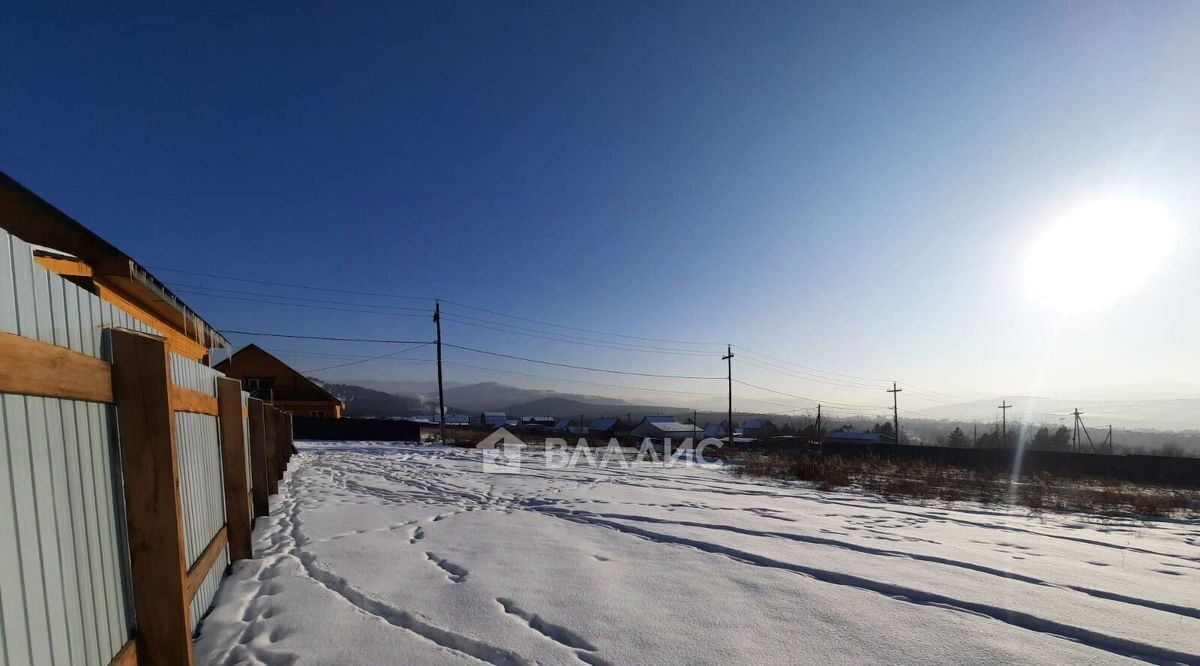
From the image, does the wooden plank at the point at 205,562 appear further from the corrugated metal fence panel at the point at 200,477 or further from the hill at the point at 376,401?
the hill at the point at 376,401

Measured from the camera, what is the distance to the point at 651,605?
3314 mm

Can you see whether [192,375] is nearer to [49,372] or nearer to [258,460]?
[49,372]

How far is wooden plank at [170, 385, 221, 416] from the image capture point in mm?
2633

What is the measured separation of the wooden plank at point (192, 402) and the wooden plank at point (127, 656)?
0.92m

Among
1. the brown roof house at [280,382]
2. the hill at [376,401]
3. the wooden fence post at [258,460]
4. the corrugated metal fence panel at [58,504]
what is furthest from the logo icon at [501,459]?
the hill at [376,401]

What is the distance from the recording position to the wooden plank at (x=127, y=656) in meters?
1.83

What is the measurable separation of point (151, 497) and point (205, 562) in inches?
53.3

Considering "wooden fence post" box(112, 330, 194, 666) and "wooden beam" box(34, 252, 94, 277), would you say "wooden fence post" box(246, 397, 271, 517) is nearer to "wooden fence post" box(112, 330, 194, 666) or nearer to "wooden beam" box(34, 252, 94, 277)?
"wooden beam" box(34, 252, 94, 277)

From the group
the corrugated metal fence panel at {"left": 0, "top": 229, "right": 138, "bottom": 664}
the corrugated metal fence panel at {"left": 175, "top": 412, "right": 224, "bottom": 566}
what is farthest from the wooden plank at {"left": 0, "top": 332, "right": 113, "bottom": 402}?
the corrugated metal fence panel at {"left": 175, "top": 412, "right": 224, "bottom": 566}

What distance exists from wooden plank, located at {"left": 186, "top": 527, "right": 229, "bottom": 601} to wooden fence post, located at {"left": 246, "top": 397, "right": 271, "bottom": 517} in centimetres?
218

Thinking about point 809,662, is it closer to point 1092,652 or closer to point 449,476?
point 1092,652

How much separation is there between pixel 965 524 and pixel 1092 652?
14.3 feet

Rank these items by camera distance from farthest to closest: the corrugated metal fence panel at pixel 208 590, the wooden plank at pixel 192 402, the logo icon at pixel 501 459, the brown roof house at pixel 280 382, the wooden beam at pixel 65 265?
the brown roof house at pixel 280 382
the logo icon at pixel 501 459
the wooden beam at pixel 65 265
the corrugated metal fence panel at pixel 208 590
the wooden plank at pixel 192 402

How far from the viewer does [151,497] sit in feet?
6.57
